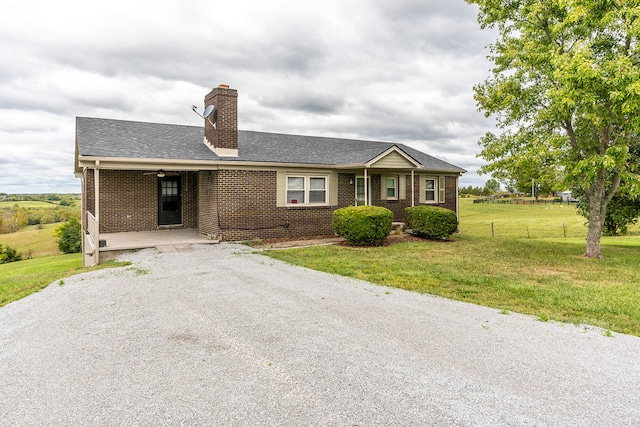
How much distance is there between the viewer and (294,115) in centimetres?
3438

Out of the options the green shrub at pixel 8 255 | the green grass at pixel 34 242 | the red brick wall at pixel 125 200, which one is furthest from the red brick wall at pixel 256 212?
the green shrub at pixel 8 255

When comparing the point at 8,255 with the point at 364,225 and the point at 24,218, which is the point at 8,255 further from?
the point at 364,225

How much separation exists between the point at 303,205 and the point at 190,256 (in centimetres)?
547

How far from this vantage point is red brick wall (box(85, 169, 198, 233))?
1390cm

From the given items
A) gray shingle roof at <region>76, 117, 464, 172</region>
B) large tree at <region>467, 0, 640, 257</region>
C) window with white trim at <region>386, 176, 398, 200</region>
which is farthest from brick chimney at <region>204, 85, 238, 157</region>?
large tree at <region>467, 0, 640, 257</region>

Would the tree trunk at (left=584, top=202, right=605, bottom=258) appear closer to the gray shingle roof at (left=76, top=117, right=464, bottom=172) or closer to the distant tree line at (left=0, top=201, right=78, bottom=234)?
the gray shingle roof at (left=76, top=117, right=464, bottom=172)

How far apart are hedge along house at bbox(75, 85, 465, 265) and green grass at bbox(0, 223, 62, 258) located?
734 inches

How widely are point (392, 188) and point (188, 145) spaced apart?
899 centimetres

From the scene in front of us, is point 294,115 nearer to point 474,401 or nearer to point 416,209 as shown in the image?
point 416,209

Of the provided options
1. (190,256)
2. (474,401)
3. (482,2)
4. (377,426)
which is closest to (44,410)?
(377,426)

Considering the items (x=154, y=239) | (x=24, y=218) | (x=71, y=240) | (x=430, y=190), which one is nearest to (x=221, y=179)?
(x=154, y=239)

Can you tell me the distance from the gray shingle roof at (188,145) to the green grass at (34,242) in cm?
1930

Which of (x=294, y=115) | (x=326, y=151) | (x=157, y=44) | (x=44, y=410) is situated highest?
(x=294, y=115)

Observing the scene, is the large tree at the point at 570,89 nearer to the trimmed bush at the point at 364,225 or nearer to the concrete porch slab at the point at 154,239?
the trimmed bush at the point at 364,225
